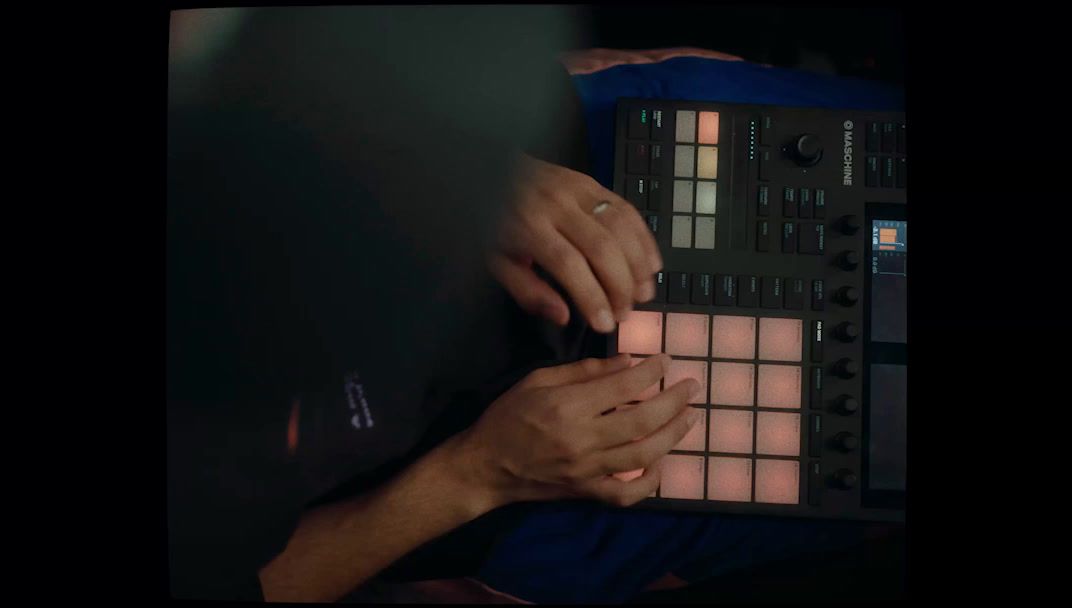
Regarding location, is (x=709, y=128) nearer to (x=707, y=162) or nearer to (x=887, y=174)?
(x=707, y=162)

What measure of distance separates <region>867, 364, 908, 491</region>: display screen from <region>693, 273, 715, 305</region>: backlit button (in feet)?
0.67

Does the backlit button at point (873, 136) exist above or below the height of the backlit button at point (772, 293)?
above

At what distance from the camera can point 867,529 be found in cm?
95

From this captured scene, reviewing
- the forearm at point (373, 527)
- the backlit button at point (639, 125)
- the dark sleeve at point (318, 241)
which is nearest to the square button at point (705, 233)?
the backlit button at point (639, 125)

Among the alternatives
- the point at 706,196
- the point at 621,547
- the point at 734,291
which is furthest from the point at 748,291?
the point at 621,547

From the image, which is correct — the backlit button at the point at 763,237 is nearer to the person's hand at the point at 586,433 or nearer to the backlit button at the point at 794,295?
the backlit button at the point at 794,295

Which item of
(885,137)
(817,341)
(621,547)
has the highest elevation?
(885,137)

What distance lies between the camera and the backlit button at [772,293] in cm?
92

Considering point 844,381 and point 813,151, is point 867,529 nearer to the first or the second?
point 844,381

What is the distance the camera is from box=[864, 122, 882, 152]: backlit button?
0.94 meters

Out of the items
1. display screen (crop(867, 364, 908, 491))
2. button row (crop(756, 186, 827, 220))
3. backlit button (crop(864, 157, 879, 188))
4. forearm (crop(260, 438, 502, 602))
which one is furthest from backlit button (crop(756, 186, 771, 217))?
forearm (crop(260, 438, 502, 602))

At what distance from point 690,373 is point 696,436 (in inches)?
2.7

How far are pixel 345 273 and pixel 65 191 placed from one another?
0.37 meters

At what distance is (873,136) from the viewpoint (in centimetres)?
94
